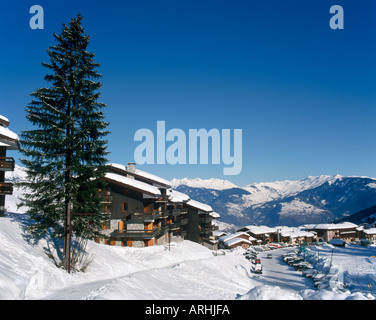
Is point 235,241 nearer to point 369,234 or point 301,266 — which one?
point 301,266

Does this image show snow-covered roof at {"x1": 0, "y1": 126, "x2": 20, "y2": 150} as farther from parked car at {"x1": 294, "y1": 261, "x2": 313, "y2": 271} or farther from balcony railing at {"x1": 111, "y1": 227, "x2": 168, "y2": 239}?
parked car at {"x1": 294, "y1": 261, "x2": 313, "y2": 271}

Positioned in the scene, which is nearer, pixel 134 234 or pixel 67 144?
pixel 67 144

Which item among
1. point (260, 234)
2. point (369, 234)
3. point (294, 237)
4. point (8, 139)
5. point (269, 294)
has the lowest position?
point (294, 237)

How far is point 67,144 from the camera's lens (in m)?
21.9

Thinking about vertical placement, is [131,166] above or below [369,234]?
above

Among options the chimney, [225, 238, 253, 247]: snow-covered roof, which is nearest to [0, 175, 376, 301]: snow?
the chimney

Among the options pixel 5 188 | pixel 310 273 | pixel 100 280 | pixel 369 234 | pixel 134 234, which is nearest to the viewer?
pixel 100 280

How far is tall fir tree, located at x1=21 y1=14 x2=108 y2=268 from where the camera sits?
69.8 ft

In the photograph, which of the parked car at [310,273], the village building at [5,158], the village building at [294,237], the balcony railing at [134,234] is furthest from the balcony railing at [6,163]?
the village building at [294,237]

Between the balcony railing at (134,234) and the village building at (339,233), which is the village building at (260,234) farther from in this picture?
the balcony railing at (134,234)

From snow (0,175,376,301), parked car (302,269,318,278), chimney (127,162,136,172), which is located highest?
chimney (127,162,136,172)

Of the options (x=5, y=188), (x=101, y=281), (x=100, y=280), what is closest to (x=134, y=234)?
(x=5, y=188)
